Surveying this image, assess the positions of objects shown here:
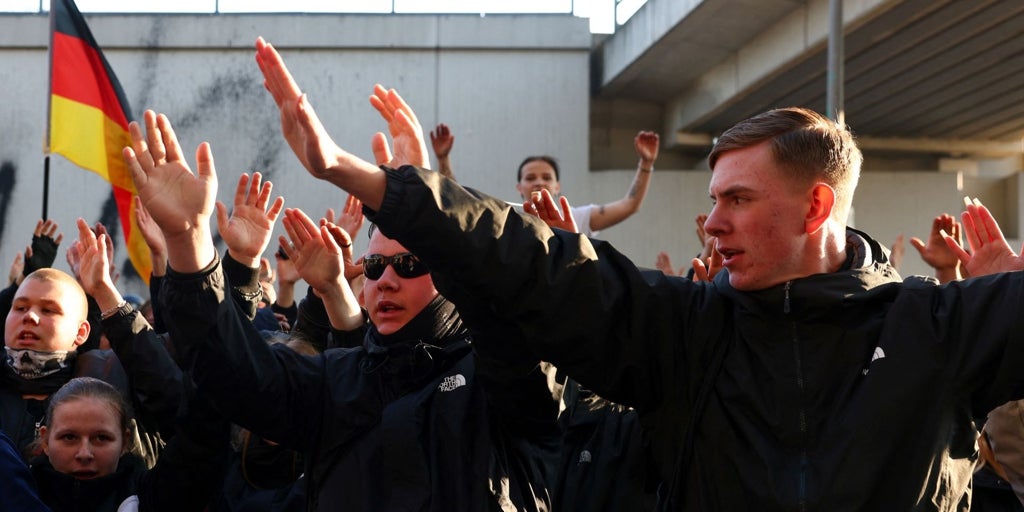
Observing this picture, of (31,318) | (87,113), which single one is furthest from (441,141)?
(31,318)

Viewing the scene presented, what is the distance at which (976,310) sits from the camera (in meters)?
2.70

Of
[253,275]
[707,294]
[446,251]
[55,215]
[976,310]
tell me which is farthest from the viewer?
[55,215]

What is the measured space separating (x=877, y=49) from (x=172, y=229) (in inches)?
436

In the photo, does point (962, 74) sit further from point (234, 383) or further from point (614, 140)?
point (234, 383)

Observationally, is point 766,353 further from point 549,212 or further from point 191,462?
point 191,462

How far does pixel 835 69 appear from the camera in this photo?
9086mm

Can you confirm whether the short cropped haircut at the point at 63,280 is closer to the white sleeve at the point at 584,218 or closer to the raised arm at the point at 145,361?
the raised arm at the point at 145,361

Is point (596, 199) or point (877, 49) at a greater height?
point (877, 49)

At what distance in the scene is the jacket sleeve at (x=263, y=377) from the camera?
3082 mm

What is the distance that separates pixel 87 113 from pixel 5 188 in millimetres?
8751

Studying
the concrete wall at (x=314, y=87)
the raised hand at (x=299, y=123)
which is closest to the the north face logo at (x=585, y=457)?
the raised hand at (x=299, y=123)

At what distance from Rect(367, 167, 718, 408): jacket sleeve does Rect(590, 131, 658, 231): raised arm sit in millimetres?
5506

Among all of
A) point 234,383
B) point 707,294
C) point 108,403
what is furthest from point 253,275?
point 707,294

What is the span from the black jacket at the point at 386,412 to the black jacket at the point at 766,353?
362mm
